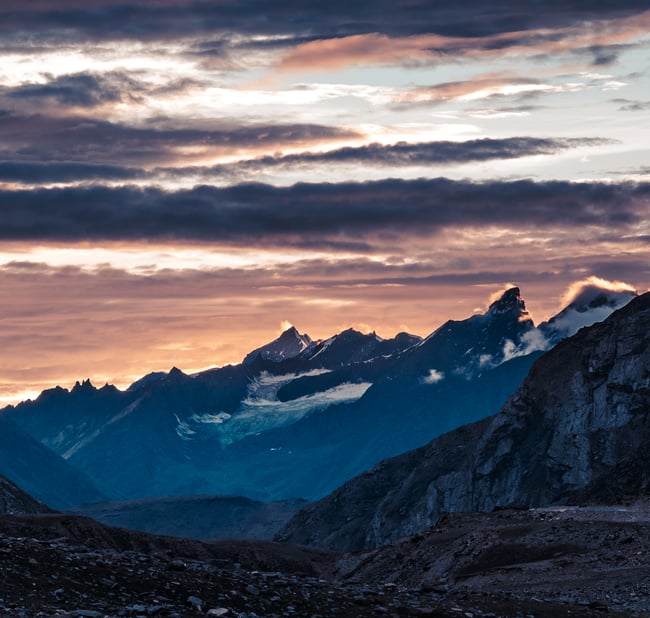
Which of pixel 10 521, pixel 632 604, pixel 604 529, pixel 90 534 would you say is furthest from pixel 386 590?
pixel 90 534

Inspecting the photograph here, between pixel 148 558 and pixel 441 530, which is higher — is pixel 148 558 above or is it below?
above

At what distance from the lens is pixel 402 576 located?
361 feet

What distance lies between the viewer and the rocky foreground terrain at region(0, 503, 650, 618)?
5247 cm

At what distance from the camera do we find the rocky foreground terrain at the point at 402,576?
52469mm

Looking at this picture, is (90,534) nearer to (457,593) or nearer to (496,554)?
(496,554)

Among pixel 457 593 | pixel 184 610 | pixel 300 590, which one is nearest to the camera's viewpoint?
pixel 184 610

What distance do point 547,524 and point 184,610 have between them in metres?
54.7

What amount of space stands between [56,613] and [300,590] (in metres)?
13.6

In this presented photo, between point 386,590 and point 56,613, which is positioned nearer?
point 56,613

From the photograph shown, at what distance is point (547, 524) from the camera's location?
333 ft

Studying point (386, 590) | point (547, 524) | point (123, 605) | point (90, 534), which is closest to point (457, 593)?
point (386, 590)

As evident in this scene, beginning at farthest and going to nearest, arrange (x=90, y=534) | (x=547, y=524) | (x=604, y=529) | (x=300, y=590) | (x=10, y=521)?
(x=90, y=534), (x=10, y=521), (x=547, y=524), (x=604, y=529), (x=300, y=590)

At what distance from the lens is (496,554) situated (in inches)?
3829

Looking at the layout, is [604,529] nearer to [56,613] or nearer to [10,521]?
[10,521]
